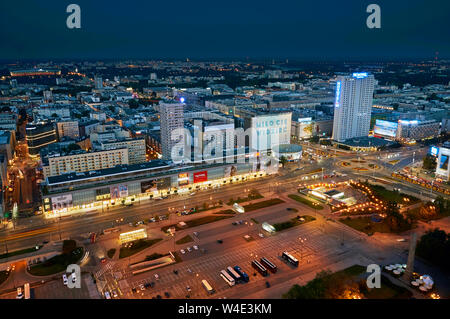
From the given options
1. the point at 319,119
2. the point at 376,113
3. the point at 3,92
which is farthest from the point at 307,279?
the point at 3,92

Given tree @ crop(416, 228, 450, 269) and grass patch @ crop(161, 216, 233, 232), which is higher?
tree @ crop(416, 228, 450, 269)

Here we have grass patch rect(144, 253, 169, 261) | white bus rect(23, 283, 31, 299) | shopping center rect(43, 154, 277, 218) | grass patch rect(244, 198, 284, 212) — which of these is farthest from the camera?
grass patch rect(244, 198, 284, 212)

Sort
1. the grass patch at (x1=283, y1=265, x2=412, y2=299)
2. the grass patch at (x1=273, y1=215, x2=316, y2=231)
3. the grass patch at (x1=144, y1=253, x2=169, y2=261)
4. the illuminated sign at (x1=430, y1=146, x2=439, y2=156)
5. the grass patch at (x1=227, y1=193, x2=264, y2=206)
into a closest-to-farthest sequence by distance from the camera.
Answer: the grass patch at (x1=283, y1=265, x2=412, y2=299) → the grass patch at (x1=144, y1=253, x2=169, y2=261) → the grass patch at (x1=273, y1=215, x2=316, y2=231) → the grass patch at (x1=227, y1=193, x2=264, y2=206) → the illuminated sign at (x1=430, y1=146, x2=439, y2=156)

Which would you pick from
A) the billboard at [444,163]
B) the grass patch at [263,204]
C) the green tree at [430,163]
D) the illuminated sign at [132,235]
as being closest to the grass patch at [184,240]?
the illuminated sign at [132,235]

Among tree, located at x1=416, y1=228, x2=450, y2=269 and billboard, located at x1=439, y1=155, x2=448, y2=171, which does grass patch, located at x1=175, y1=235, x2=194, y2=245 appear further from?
billboard, located at x1=439, y1=155, x2=448, y2=171

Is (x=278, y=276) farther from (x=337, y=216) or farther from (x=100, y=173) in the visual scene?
(x=100, y=173)

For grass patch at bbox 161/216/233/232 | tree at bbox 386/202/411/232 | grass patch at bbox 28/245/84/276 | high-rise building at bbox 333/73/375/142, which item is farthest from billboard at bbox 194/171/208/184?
high-rise building at bbox 333/73/375/142

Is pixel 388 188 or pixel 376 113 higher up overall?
pixel 376 113
